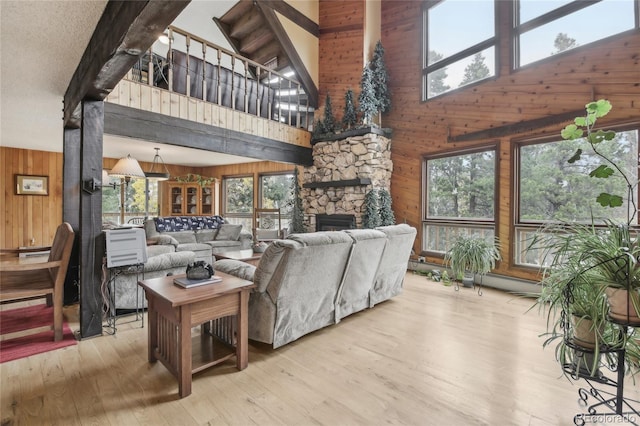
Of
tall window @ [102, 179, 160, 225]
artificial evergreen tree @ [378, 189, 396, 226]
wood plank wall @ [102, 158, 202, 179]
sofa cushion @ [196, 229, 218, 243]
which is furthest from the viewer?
tall window @ [102, 179, 160, 225]

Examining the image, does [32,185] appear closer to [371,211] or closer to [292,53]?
[292,53]

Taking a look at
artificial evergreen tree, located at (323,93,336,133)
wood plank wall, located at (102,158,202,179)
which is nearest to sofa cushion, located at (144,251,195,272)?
artificial evergreen tree, located at (323,93,336,133)

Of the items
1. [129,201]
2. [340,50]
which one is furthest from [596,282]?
[129,201]

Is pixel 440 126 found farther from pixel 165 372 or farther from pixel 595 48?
pixel 165 372

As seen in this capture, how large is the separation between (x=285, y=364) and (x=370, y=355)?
2.16ft

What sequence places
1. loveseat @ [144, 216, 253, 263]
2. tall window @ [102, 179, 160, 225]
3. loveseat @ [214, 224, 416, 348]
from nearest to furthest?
loveseat @ [214, 224, 416, 348]
loveseat @ [144, 216, 253, 263]
tall window @ [102, 179, 160, 225]

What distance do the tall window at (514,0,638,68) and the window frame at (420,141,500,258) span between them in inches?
49.3

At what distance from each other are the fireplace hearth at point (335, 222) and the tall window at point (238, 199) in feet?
11.0

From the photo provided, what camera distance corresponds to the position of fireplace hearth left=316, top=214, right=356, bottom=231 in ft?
18.3

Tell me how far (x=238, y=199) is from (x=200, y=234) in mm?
3146

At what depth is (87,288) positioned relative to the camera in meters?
2.61

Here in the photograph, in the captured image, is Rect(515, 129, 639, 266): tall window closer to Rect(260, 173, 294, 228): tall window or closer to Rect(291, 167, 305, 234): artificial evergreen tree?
Rect(291, 167, 305, 234): artificial evergreen tree

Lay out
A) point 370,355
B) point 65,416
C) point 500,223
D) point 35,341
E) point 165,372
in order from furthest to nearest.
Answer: point 500,223 → point 35,341 → point 370,355 → point 165,372 → point 65,416

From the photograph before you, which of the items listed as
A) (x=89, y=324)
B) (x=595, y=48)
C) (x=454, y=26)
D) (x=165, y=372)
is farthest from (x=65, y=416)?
(x=454, y=26)
